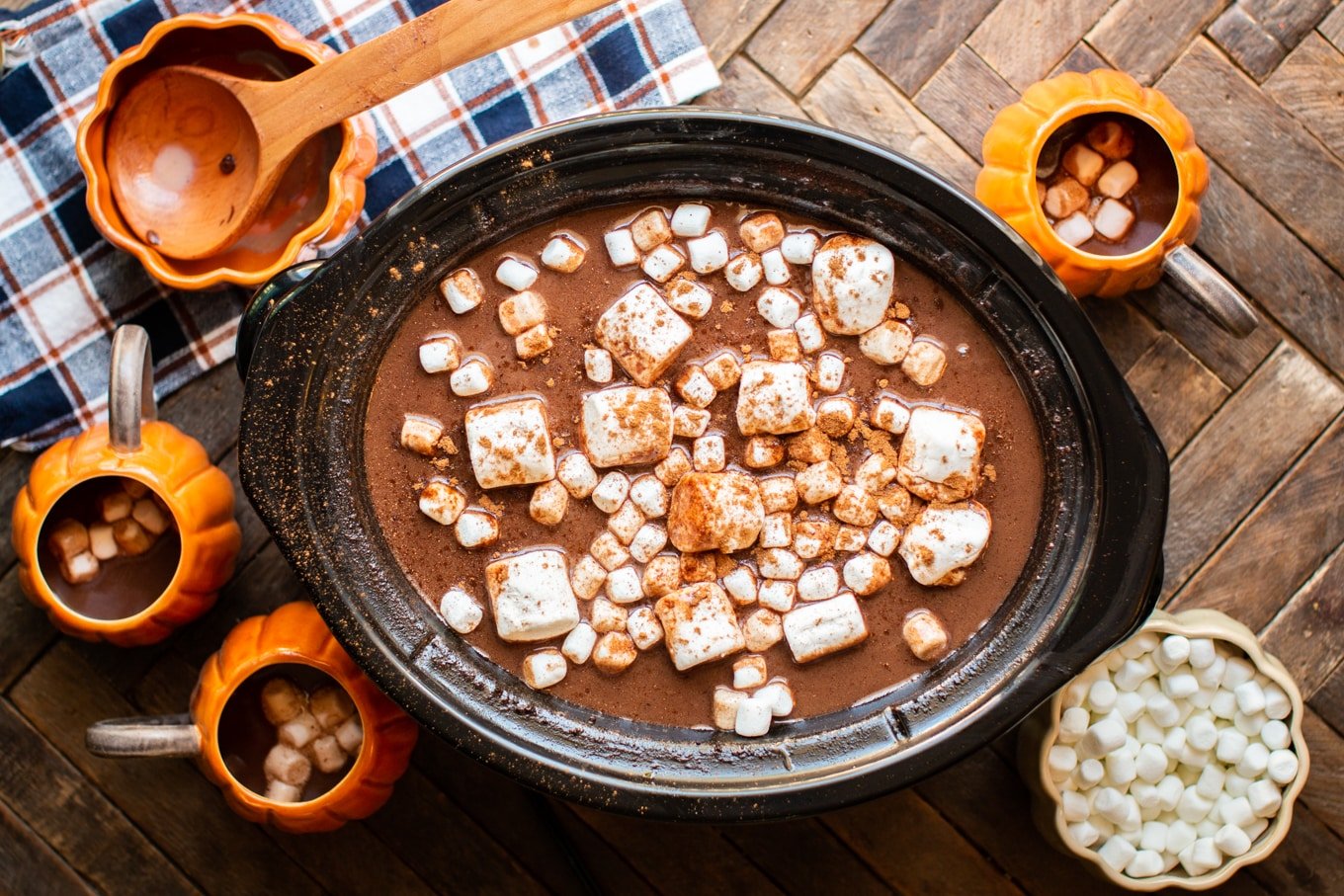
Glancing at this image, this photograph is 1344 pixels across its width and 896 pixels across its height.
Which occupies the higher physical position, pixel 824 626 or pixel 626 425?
pixel 626 425

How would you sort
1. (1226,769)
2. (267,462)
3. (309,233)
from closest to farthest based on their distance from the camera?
(267,462) → (309,233) → (1226,769)

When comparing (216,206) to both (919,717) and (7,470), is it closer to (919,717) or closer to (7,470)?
(7,470)

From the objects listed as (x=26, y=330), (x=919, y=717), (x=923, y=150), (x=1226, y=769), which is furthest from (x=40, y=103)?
(x=1226, y=769)

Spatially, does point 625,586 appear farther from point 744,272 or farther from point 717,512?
point 744,272

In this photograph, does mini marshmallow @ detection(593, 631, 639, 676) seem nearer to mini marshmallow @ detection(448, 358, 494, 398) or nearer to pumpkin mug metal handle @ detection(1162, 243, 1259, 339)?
mini marshmallow @ detection(448, 358, 494, 398)

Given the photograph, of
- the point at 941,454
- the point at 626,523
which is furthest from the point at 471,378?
the point at 941,454

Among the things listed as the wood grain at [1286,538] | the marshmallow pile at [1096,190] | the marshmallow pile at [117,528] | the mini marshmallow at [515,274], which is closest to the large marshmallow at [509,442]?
the mini marshmallow at [515,274]
